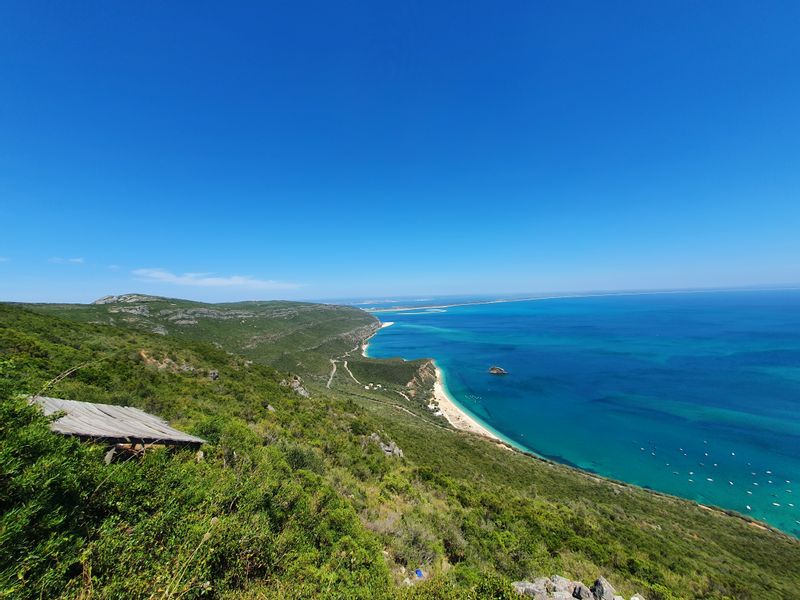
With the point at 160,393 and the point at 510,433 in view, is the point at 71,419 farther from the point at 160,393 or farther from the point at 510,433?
the point at 510,433

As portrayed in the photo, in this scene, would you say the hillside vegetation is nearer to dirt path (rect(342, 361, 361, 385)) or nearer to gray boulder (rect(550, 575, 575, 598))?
gray boulder (rect(550, 575, 575, 598))

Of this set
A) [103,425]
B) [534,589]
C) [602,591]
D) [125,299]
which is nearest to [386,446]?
[534,589]

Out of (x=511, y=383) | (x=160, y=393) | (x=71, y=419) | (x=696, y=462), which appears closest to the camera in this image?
(x=71, y=419)

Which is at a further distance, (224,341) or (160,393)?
(224,341)

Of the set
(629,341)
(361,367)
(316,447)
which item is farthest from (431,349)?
(316,447)

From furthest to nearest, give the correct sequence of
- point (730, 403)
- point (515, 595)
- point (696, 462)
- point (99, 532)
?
point (730, 403) < point (696, 462) < point (515, 595) < point (99, 532)

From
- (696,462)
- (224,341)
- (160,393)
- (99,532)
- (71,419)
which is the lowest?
Answer: (696,462)

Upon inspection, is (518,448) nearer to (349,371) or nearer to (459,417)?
(459,417)
